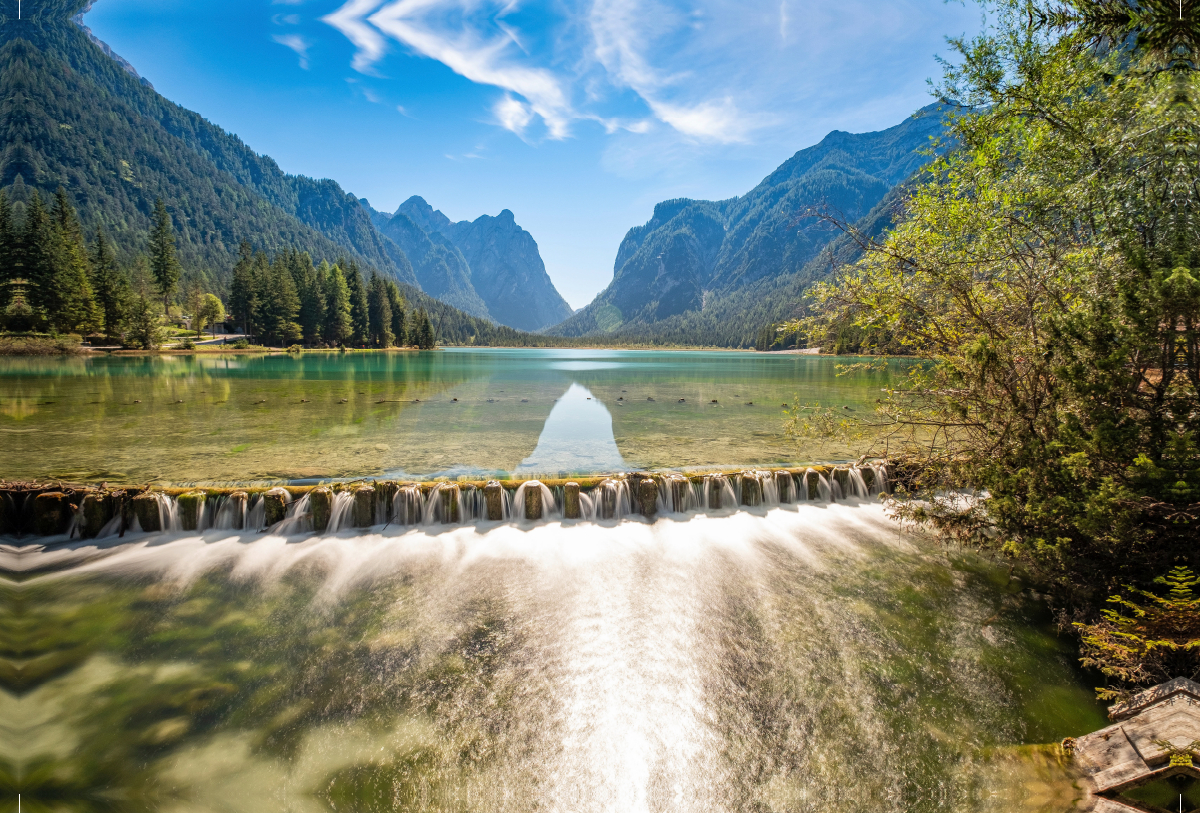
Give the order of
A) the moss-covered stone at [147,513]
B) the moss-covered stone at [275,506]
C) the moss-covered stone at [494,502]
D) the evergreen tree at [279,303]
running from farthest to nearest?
the evergreen tree at [279,303], the moss-covered stone at [494,502], the moss-covered stone at [275,506], the moss-covered stone at [147,513]

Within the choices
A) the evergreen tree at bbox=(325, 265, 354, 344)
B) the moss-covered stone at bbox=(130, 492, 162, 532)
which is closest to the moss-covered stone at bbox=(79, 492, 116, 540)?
the moss-covered stone at bbox=(130, 492, 162, 532)

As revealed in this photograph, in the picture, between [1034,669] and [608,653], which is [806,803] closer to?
[608,653]

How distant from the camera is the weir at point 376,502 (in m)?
9.77

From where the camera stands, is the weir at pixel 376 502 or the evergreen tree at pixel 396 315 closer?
the weir at pixel 376 502

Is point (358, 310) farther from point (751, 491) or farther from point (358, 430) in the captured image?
point (751, 491)

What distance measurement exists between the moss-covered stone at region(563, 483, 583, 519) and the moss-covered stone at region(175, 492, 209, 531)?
25.5 ft

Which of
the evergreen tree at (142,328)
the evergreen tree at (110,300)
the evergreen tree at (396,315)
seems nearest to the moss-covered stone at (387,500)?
the evergreen tree at (142,328)

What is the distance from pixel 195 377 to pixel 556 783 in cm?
4970

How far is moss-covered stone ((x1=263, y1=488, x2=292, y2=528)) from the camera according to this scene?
33.7ft

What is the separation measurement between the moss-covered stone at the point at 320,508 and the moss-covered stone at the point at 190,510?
7.28ft

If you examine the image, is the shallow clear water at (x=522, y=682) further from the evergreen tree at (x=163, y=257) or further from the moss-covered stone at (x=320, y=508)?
the evergreen tree at (x=163, y=257)

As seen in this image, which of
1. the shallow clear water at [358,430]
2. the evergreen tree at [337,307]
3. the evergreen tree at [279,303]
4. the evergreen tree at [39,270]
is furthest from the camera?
the evergreen tree at [337,307]

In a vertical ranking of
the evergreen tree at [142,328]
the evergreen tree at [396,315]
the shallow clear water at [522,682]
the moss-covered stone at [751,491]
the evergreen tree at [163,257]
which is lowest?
the shallow clear water at [522,682]

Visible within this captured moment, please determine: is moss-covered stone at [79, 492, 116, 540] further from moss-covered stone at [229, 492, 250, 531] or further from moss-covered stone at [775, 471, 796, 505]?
moss-covered stone at [775, 471, 796, 505]
